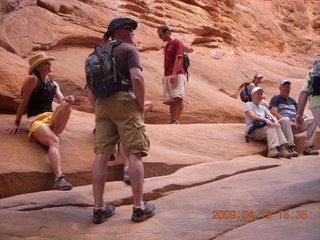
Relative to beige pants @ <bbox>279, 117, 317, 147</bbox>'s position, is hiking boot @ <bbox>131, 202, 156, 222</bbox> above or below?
above

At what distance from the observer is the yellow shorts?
5.09 meters

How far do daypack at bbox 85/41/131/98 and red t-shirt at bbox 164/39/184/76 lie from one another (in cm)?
418

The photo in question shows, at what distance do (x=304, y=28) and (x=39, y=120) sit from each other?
19846 millimetres

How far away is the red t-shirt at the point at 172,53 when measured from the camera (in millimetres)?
7759

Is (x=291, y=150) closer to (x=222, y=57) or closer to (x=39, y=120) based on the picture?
(x=39, y=120)

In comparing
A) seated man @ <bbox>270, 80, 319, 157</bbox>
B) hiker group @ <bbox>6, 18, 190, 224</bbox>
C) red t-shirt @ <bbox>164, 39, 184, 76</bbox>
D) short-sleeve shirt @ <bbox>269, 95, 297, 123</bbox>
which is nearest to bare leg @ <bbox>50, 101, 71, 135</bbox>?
hiker group @ <bbox>6, 18, 190, 224</bbox>

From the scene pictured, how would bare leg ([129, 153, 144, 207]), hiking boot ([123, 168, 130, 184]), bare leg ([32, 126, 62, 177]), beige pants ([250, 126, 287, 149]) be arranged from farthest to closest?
beige pants ([250, 126, 287, 149]) → hiking boot ([123, 168, 130, 184]) → bare leg ([32, 126, 62, 177]) → bare leg ([129, 153, 144, 207])

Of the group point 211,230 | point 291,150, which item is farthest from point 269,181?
point 291,150

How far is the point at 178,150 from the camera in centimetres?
→ 652

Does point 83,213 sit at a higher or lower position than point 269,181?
lower

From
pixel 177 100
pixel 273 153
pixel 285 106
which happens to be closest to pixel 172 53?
pixel 177 100

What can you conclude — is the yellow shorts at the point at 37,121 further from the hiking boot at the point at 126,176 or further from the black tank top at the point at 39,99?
the hiking boot at the point at 126,176

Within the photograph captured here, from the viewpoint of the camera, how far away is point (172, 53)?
25.8 feet
